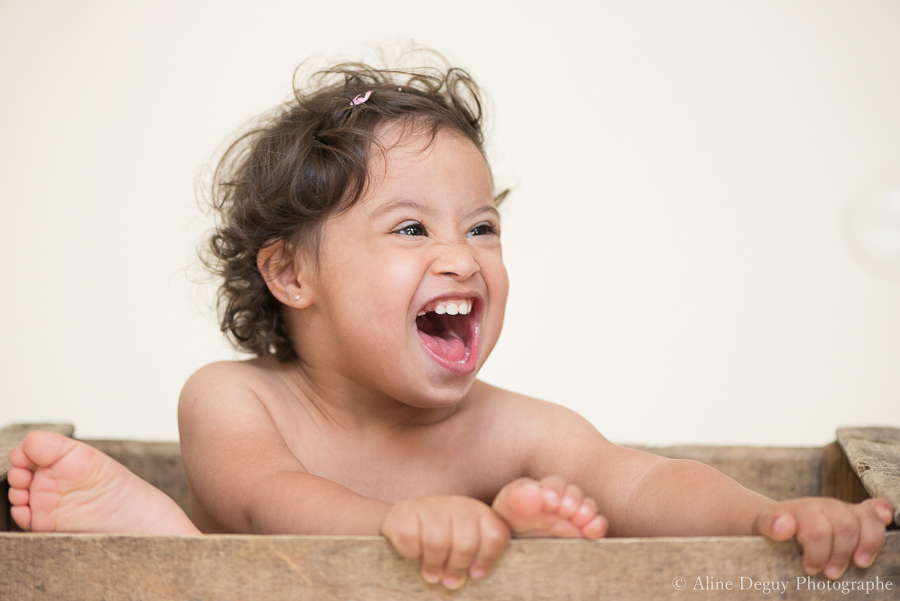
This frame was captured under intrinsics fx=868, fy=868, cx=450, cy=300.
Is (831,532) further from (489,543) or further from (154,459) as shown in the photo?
(154,459)

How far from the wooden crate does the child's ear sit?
47cm

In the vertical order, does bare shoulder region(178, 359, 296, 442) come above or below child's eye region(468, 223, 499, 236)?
below

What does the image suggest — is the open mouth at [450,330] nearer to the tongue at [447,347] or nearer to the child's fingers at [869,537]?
the tongue at [447,347]

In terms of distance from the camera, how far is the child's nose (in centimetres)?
101

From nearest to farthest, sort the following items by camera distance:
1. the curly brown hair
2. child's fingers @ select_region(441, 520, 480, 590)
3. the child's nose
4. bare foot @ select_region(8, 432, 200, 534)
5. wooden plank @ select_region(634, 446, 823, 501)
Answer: child's fingers @ select_region(441, 520, 480, 590) → bare foot @ select_region(8, 432, 200, 534) → the child's nose → the curly brown hair → wooden plank @ select_region(634, 446, 823, 501)

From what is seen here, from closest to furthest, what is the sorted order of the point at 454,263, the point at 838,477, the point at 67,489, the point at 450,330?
the point at 67,489
the point at 454,263
the point at 450,330
the point at 838,477

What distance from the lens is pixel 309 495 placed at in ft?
2.80

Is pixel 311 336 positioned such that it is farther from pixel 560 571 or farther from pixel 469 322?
pixel 560 571

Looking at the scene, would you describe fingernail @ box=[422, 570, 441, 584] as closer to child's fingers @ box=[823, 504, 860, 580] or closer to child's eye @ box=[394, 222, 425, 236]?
child's fingers @ box=[823, 504, 860, 580]

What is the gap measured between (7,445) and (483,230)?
72cm

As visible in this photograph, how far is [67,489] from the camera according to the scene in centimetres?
85

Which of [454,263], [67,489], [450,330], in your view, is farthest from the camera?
[450,330]

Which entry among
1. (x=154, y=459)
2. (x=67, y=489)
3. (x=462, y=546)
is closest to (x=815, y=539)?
(x=462, y=546)

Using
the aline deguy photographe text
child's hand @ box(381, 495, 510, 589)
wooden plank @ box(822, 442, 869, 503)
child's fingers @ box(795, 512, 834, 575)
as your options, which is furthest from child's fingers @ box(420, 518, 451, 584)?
wooden plank @ box(822, 442, 869, 503)
